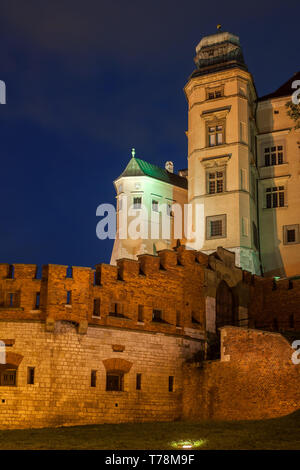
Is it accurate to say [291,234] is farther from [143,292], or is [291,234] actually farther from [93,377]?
[93,377]

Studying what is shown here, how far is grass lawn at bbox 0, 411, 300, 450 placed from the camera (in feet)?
76.0

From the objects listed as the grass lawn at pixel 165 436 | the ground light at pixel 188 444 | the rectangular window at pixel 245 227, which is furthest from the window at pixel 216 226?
the ground light at pixel 188 444

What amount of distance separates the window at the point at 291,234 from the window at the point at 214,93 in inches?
485

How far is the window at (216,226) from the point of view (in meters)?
54.3

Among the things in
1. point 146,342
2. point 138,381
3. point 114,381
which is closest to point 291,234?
point 146,342

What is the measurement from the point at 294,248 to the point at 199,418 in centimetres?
2461

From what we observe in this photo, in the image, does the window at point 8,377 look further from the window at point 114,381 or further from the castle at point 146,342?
the window at point 114,381

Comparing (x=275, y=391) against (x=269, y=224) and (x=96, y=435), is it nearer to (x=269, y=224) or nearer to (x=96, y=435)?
(x=96, y=435)

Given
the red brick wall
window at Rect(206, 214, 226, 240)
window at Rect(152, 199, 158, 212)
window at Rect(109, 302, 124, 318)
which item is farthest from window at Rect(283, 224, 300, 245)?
the red brick wall

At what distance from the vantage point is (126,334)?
3512cm

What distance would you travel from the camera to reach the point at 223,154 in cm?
5578

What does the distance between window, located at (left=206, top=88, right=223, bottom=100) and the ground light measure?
126 feet

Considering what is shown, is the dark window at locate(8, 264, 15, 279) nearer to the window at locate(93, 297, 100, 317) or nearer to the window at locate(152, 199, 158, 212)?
the window at locate(93, 297, 100, 317)
